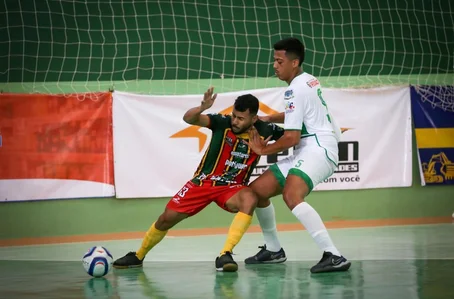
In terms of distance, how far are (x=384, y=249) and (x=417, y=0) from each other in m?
4.82

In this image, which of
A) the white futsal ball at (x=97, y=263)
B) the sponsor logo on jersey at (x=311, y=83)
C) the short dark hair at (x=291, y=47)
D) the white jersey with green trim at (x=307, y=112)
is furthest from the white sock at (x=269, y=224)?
the white futsal ball at (x=97, y=263)

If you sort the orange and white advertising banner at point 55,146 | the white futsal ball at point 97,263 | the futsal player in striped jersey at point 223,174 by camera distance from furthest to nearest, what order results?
the orange and white advertising banner at point 55,146, the futsal player in striped jersey at point 223,174, the white futsal ball at point 97,263

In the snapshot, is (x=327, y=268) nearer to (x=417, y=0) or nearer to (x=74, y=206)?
(x=74, y=206)

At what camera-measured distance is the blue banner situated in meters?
12.5

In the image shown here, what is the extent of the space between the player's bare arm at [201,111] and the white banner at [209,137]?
3.47 meters

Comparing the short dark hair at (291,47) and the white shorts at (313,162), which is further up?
the short dark hair at (291,47)

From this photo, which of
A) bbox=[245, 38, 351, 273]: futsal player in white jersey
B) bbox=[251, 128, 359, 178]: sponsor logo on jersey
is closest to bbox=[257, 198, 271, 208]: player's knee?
bbox=[245, 38, 351, 273]: futsal player in white jersey

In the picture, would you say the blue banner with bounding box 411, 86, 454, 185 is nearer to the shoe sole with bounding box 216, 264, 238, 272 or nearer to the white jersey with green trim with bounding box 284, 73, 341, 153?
the white jersey with green trim with bounding box 284, 73, 341, 153

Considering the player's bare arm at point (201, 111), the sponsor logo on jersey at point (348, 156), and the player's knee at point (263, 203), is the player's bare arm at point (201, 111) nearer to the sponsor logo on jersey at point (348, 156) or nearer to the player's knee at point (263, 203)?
the player's knee at point (263, 203)

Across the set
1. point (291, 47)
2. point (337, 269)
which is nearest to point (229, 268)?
point (337, 269)

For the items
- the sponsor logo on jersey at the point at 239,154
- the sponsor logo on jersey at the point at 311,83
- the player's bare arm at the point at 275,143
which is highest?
the sponsor logo on jersey at the point at 311,83

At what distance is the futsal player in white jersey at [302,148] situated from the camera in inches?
296

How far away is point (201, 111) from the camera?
7.53 metres

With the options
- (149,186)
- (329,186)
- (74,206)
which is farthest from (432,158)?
(74,206)
